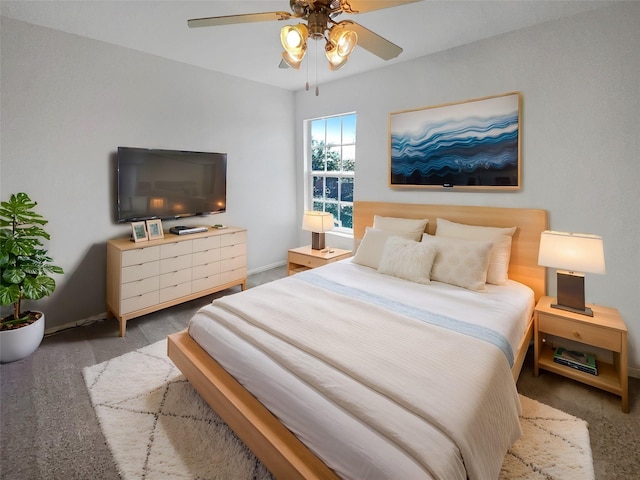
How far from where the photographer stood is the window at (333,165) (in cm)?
420

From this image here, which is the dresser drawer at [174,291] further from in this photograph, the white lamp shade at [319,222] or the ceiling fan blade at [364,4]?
the ceiling fan blade at [364,4]

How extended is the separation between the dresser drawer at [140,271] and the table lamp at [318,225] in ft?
5.48

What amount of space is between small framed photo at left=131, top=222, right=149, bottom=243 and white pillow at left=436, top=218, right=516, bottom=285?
2.88 m

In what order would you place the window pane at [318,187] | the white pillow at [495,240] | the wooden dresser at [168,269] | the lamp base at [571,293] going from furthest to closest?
the window pane at [318,187], the wooden dresser at [168,269], the white pillow at [495,240], the lamp base at [571,293]

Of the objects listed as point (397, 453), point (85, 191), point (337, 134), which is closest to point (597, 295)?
point (397, 453)

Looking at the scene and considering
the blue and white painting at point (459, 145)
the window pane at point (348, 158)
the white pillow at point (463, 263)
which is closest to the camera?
the white pillow at point (463, 263)

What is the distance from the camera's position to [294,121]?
186 inches

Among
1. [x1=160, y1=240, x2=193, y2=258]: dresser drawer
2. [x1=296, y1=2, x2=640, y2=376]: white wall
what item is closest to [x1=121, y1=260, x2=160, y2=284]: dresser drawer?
[x1=160, y1=240, x2=193, y2=258]: dresser drawer

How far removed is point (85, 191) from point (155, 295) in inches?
45.1

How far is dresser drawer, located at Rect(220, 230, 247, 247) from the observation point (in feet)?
11.8

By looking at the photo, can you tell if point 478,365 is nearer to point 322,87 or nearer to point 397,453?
point 397,453

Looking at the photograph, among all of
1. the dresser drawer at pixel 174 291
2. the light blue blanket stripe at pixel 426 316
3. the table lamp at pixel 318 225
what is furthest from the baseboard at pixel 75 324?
the table lamp at pixel 318 225

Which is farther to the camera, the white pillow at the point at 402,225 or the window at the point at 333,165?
the window at the point at 333,165

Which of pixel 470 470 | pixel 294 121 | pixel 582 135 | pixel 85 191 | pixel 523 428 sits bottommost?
pixel 523 428
